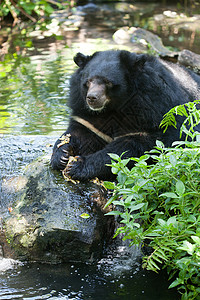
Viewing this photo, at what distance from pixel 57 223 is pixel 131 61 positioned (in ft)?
5.85

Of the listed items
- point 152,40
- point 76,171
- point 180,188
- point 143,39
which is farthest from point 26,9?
point 180,188

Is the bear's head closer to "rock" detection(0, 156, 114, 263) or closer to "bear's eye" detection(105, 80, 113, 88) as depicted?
"bear's eye" detection(105, 80, 113, 88)

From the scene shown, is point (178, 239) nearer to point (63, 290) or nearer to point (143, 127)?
point (63, 290)

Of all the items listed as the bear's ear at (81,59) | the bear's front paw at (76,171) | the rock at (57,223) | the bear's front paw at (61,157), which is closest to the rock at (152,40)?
the bear's ear at (81,59)

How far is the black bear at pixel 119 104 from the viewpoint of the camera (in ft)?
15.0

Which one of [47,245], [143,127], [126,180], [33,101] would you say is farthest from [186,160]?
[33,101]

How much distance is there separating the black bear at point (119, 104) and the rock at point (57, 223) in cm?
23

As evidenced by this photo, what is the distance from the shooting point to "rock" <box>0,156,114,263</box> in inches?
165

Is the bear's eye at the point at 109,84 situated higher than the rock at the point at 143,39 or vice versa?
the bear's eye at the point at 109,84

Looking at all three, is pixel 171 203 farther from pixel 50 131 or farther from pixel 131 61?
pixel 50 131

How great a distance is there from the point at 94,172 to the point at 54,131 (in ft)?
7.97

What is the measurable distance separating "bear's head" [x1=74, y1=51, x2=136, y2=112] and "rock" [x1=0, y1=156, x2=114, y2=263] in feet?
2.81

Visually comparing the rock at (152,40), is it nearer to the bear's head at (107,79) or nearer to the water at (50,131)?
the water at (50,131)

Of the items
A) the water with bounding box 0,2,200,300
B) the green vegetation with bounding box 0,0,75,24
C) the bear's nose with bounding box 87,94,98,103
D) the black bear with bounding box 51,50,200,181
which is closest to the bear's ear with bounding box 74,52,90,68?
the black bear with bounding box 51,50,200,181
